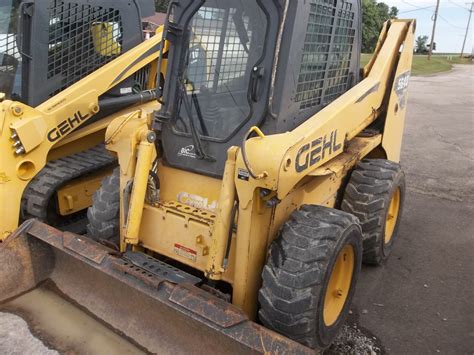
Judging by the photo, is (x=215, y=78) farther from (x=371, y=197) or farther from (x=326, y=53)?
(x=371, y=197)

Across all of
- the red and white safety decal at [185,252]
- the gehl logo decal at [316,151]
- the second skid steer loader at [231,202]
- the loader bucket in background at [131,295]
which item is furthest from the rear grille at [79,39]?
the gehl logo decal at [316,151]

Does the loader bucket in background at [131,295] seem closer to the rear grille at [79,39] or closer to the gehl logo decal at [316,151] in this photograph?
the gehl logo decal at [316,151]

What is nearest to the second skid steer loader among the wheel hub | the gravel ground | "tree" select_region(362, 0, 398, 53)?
the gravel ground

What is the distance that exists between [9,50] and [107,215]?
1974 millimetres

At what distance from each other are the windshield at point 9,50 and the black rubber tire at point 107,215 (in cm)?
158

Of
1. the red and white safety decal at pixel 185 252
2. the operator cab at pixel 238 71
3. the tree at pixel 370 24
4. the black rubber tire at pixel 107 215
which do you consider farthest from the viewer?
the tree at pixel 370 24

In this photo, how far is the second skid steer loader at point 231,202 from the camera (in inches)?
101

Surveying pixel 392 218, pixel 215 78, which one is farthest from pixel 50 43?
pixel 392 218

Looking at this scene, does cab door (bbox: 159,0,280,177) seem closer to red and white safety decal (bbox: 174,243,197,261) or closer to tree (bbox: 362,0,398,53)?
red and white safety decal (bbox: 174,243,197,261)

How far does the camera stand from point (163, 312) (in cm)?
279

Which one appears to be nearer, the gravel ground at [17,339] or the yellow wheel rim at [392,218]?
the gravel ground at [17,339]

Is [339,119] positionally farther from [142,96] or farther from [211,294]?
[142,96]

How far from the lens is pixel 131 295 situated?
2949mm

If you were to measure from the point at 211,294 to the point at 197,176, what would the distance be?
2.71 feet
